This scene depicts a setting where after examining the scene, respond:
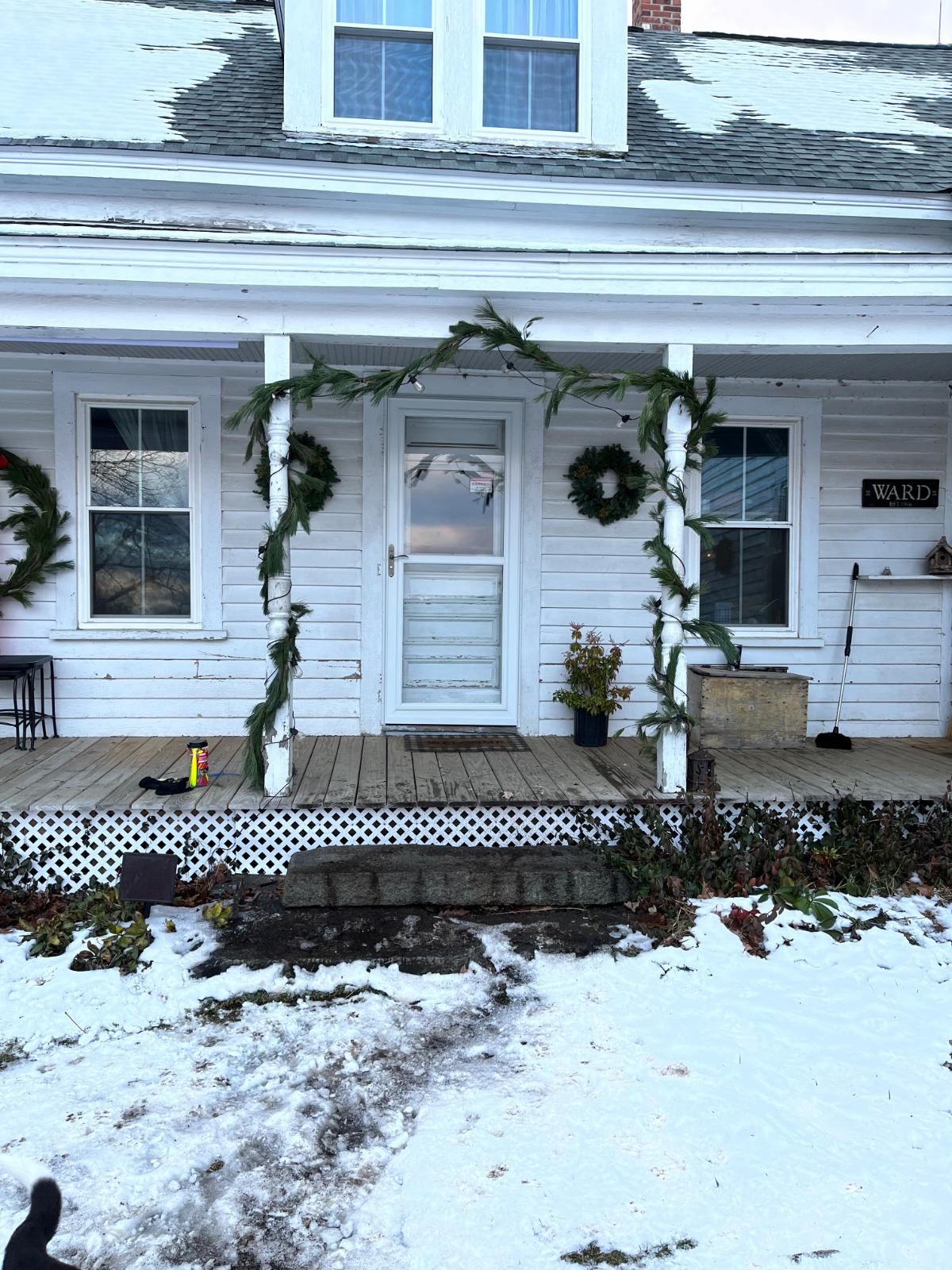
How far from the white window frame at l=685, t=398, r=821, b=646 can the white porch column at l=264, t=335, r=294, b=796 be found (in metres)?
2.88

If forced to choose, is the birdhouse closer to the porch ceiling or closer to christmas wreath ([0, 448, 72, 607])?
the porch ceiling

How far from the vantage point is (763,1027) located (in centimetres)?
299

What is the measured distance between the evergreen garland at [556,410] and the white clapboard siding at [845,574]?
1.42 metres

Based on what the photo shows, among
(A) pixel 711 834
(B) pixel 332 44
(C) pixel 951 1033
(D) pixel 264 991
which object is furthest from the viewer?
(B) pixel 332 44

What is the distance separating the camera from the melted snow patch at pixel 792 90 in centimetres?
616

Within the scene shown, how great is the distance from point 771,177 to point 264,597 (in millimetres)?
3948

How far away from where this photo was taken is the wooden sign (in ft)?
19.7

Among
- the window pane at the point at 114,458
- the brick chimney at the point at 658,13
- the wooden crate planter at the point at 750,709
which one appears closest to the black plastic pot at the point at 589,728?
the wooden crate planter at the point at 750,709

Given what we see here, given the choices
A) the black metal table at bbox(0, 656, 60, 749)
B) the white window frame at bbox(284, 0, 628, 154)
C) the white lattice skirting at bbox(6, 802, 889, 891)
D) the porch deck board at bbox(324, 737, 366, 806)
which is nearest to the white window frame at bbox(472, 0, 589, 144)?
the white window frame at bbox(284, 0, 628, 154)

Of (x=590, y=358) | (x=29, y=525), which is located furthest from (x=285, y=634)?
(x=590, y=358)

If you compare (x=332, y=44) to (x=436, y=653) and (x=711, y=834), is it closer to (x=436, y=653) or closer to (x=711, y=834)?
(x=436, y=653)

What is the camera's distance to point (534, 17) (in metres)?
5.33

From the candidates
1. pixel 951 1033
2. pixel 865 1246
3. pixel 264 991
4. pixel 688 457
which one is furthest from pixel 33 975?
pixel 688 457

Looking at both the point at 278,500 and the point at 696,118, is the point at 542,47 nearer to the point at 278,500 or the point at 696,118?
the point at 696,118
